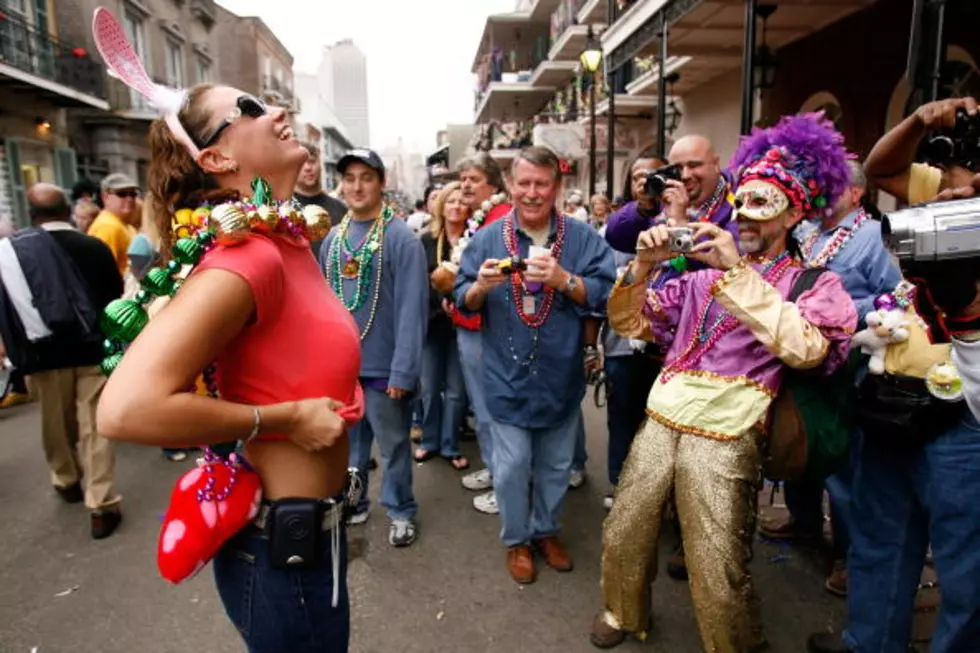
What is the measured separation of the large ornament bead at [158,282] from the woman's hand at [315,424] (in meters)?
0.36

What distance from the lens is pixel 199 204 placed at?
1.49 m

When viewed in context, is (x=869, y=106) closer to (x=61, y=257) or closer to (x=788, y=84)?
(x=788, y=84)

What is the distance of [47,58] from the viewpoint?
1423 cm

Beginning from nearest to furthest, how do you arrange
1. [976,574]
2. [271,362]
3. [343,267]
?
1. [271,362]
2. [976,574]
3. [343,267]

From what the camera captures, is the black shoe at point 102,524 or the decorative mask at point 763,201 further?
the black shoe at point 102,524

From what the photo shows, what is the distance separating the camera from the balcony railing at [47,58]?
42.5 ft

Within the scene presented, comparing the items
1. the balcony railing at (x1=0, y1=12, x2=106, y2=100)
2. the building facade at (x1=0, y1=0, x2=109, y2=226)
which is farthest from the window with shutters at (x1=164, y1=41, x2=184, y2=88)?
the balcony railing at (x1=0, y1=12, x2=106, y2=100)

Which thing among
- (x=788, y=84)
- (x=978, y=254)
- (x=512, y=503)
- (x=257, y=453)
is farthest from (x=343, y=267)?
(x=788, y=84)

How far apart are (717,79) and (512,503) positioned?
10.3 metres

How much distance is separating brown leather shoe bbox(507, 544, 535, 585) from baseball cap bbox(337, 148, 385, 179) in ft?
7.14

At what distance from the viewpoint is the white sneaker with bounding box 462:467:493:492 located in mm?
4363

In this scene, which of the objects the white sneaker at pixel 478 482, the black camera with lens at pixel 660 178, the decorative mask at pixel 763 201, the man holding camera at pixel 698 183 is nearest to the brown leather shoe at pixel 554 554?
the white sneaker at pixel 478 482

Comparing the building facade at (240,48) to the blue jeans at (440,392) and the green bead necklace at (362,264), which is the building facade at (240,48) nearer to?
the blue jeans at (440,392)

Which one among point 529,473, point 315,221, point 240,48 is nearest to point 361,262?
point 529,473
